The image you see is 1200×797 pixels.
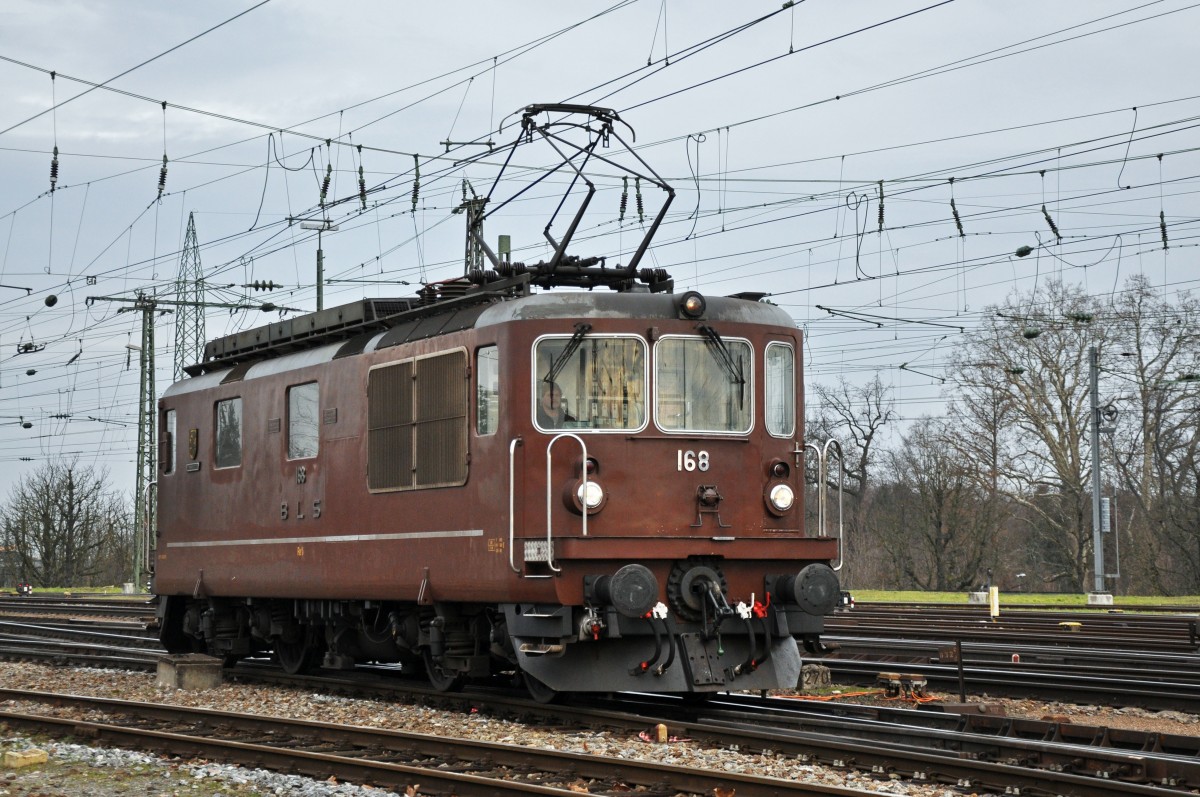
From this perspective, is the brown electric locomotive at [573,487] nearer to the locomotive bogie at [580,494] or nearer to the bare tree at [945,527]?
the locomotive bogie at [580,494]

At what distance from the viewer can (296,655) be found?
16953mm

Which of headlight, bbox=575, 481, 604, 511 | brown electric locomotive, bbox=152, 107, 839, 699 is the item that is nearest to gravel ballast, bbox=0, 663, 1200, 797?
brown electric locomotive, bbox=152, 107, 839, 699

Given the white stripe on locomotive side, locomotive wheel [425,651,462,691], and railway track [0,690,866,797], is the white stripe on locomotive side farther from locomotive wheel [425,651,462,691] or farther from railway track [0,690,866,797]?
railway track [0,690,866,797]

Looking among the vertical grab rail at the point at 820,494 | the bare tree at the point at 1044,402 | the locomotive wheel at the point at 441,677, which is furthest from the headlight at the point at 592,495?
the bare tree at the point at 1044,402

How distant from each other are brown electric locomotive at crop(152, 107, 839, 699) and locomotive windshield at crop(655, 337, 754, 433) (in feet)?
0.06

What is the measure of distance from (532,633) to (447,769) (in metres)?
2.09

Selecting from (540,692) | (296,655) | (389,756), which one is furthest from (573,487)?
(296,655)

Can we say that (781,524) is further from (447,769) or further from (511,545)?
(447,769)

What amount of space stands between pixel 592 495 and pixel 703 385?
1542 millimetres

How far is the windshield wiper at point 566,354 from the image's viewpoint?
12.4 meters

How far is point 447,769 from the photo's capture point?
9.98 meters

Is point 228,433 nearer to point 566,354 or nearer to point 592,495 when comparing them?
point 566,354

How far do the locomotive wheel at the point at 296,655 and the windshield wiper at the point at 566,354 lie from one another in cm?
597

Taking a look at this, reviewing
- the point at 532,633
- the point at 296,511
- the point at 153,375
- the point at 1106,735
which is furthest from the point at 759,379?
the point at 153,375
